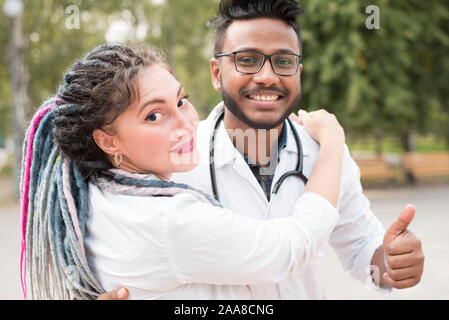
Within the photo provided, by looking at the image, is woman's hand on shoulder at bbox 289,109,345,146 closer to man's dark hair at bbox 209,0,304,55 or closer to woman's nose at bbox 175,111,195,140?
man's dark hair at bbox 209,0,304,55

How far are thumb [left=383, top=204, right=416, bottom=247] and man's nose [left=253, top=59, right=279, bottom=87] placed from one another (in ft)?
2.33

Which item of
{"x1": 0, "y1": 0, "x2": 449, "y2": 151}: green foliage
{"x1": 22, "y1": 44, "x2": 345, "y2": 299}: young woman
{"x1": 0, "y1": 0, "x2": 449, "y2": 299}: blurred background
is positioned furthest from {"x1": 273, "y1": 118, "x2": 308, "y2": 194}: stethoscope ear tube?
{"x1": 0, "y1": 0, "x2": 449, "y2": 151}: green foliage

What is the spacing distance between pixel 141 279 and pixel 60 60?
1813 centimetres

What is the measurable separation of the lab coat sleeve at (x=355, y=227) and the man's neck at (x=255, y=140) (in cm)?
33

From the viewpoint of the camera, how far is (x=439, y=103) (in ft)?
39.7

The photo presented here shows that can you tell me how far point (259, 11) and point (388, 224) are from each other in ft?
22.1

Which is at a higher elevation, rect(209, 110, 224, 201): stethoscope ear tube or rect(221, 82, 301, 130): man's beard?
rect(221, 82, 301, 130): man's beard

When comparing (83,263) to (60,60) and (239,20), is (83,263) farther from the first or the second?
(60,60)

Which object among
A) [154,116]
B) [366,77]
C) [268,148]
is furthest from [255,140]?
[366,77]

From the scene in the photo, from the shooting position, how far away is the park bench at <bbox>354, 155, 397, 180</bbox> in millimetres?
12984

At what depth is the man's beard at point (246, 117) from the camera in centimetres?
194

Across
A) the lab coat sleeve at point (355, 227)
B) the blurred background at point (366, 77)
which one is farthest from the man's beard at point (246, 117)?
the blurred background at point (366, 77)

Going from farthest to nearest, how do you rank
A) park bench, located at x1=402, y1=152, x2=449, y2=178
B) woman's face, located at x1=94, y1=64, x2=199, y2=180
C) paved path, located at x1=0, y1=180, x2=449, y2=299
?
park bench, located at x1=402, y1=152, x2=449, y2=178 → paved path, located at x1=0, y1=180, x2=449, y2=299 → woman's face, located at x1=94, y1=64, x2=199, y2=180

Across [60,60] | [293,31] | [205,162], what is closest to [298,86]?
[293,31]
